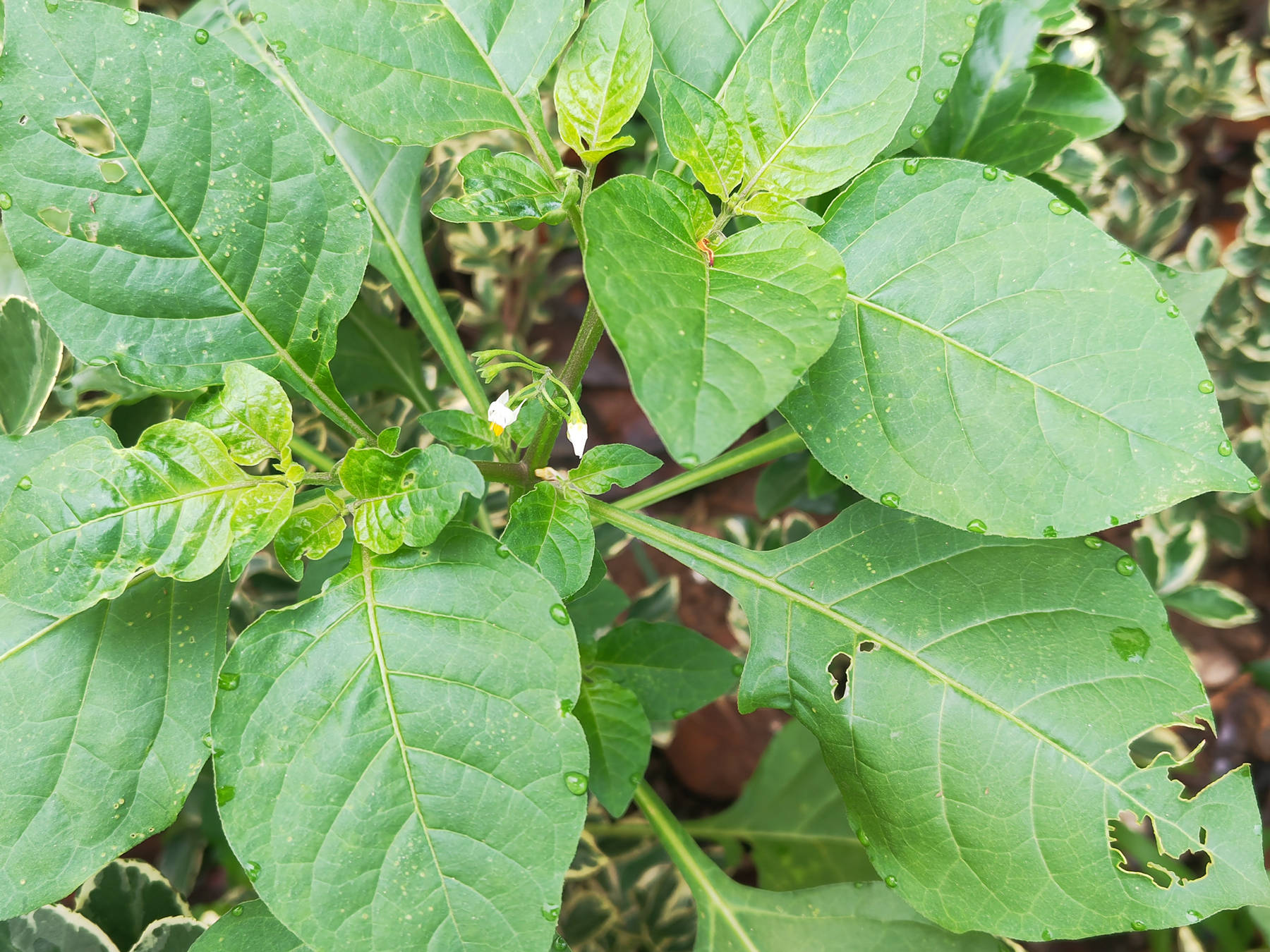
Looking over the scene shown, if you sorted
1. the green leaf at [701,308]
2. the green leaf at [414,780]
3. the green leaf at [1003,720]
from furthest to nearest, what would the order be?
the green leaf at [1003,720] < the green leaf at [414,780] < the green leaf at [701,308]

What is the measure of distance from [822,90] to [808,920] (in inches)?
39.0

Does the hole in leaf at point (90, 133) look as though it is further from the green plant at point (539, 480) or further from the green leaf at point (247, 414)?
the green leaf at point (247, 414)

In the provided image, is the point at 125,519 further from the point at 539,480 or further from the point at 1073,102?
the point at 1073,102

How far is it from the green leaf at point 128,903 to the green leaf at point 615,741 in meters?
0.64

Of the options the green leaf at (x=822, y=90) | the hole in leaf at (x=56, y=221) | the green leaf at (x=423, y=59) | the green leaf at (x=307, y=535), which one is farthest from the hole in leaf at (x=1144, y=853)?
the hole in leaf at (x=56, y=221)

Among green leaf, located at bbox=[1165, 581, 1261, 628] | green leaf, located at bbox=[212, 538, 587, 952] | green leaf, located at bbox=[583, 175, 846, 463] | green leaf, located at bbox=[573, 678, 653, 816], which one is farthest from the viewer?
green leaf, located at bbox=[1165, 581, 1261, 628]

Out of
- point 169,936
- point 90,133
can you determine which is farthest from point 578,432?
point 90,133

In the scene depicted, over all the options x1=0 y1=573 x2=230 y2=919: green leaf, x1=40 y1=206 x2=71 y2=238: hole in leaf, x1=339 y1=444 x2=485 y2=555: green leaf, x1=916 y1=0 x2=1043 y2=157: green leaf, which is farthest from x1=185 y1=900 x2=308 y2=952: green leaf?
x1=916 y1=0 x2=1043 y2=157: green leaf

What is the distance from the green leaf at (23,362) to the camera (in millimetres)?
1082

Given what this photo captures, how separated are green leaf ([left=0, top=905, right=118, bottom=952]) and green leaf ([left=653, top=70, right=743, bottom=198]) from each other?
1.17 meters

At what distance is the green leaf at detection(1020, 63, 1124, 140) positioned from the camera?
125 cm

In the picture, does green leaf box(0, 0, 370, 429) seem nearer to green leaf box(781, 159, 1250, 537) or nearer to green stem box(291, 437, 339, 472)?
green stem box(291, 437, 339, 472)

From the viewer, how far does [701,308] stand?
721 mm

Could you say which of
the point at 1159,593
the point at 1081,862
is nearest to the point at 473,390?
the point at 1081,862
